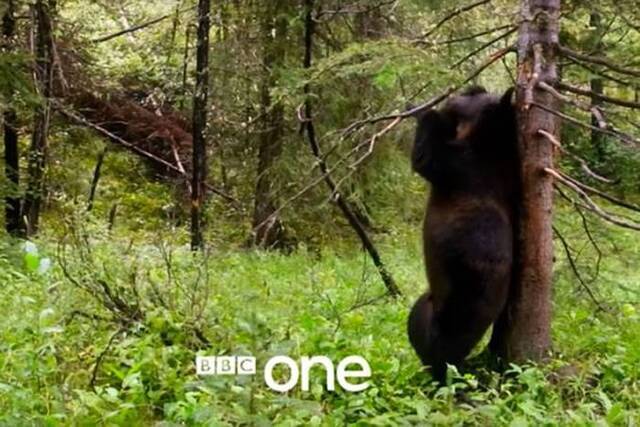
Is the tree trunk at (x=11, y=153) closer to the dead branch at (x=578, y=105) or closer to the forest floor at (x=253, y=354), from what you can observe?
the forest floor at (x=253, y=354)

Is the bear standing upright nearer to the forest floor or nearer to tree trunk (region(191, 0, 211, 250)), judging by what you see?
the forest floor

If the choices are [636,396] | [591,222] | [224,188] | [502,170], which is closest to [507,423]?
[636,396]

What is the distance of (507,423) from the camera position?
3.59 m

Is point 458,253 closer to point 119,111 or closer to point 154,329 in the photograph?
point 154,329

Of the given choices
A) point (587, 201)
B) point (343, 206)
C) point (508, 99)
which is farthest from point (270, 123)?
A: point (587, 201)

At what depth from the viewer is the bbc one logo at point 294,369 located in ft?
12.5

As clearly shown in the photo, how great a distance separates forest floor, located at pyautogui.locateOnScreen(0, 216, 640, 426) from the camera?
354cm

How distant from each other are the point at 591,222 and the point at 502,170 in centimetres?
158

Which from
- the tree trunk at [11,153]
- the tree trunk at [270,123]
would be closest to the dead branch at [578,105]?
the tree trunk at [270,123]

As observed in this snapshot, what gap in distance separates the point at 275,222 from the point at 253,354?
6.33 metres

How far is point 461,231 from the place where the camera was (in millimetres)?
4461

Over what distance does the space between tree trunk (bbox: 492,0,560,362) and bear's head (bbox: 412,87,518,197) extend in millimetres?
94

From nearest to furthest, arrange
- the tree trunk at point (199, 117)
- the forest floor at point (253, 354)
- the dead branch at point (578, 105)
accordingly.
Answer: the forest floor at point (253, 354), the dead branch at point (578, 105), the tree trunk at point (199, 117)

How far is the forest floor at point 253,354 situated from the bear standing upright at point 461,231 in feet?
0.77
